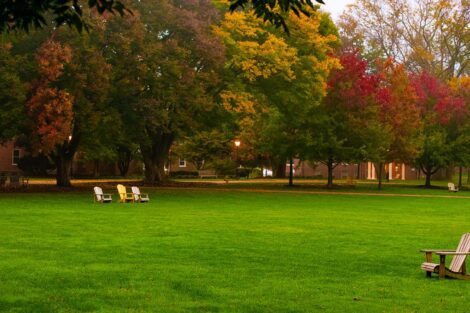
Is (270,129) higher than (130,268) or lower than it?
higher

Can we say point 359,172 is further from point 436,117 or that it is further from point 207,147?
point 436,117

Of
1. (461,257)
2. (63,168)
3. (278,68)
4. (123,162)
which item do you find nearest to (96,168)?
(123,162)

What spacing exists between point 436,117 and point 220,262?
4763 cm

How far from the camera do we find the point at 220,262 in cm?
1365

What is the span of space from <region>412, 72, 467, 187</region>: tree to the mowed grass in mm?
31998

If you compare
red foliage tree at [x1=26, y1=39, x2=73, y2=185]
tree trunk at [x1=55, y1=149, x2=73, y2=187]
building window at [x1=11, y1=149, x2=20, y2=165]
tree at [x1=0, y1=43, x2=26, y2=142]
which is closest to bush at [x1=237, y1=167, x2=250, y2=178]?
building window at [x1=11, y1=149, x2=20, y2=165]

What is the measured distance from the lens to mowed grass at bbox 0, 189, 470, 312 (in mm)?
10055

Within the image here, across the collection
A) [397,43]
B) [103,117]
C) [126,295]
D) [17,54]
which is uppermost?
[397,43]

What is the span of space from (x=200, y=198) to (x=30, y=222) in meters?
15.9

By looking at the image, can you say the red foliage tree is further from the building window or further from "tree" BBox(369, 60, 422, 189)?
the building window

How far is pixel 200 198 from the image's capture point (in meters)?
→ 36.8

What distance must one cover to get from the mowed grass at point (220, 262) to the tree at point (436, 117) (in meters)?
32.0

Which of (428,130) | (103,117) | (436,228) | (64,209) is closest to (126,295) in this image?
(436,228)

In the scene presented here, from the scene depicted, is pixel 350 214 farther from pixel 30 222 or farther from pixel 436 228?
pixel 30 222
